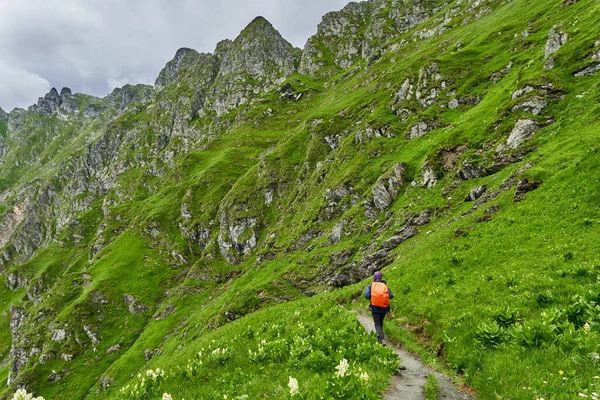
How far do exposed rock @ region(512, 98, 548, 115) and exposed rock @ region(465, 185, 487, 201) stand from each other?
15.9m

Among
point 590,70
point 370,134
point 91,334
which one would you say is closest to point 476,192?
point 590,70

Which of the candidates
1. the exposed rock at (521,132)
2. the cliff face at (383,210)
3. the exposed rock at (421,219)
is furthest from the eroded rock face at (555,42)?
the exposed rock at (421,219)

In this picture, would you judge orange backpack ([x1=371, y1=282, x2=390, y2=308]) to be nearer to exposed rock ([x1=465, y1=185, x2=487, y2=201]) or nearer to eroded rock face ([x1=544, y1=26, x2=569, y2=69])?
exposed rock ([x1=465, y1=185, x2=487, y2=201])

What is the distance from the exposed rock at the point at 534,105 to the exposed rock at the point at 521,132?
9.30 ft

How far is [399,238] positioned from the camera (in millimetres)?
41844

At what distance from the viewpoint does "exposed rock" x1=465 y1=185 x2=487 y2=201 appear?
3659 cm

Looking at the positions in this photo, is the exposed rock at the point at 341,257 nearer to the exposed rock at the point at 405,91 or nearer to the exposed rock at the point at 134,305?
the exposed rock at the point at 405,91

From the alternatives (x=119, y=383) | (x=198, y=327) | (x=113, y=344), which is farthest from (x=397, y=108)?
(x=113, y=344)

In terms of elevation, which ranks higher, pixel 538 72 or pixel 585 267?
pixel 538 72

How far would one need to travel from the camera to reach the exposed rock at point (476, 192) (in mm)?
36594

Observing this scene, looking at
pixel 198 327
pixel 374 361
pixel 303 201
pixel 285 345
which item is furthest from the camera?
pixel 303 201

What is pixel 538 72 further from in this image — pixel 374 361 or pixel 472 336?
pixel 374 361

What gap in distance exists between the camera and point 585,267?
14.3 meters

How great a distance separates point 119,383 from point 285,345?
87443 mm
